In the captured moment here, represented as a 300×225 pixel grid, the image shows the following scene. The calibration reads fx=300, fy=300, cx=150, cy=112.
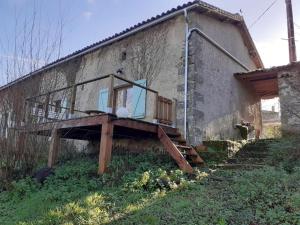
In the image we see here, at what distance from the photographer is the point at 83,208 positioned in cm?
469

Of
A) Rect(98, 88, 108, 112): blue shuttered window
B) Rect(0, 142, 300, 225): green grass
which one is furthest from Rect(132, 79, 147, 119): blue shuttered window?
Rect(0, 142, 300, 225): green grass

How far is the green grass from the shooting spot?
4172mm

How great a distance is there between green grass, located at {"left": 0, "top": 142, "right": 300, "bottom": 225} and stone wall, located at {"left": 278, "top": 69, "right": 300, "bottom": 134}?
12.9ft

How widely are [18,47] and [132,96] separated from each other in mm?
4050

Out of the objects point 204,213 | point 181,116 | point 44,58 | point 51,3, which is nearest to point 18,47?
point 44,58

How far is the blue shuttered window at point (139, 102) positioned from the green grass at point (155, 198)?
290 centimetres

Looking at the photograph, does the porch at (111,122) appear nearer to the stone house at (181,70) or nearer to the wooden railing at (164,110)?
the wooden railing at (164,110)

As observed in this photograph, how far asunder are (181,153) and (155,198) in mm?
2388

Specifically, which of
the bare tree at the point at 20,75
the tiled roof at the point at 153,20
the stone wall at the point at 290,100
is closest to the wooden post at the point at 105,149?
the bare tree at the point at 20,75

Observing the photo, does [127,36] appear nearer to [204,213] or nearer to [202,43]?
[202,43]

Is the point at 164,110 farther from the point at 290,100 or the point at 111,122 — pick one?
the point at 290,100

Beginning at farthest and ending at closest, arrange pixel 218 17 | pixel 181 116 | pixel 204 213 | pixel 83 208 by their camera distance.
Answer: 1. pixel 218 17
2. pixel 181 116
3. pixel 83 208
4. pixel 204 213

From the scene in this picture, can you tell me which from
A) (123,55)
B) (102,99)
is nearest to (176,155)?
(102,99)

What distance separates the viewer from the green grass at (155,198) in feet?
13.7
